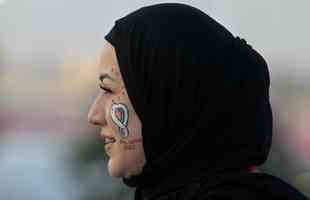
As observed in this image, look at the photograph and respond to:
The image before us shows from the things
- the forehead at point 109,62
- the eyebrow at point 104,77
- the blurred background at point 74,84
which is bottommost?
the blurred background at point 74,84

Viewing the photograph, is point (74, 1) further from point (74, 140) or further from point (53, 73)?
point (74, 140)

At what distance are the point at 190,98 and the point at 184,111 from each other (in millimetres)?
21

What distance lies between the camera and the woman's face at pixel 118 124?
1.00 m

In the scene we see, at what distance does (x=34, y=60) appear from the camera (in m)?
1.57

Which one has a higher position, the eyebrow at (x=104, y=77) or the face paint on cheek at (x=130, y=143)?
the eyebrow at (x=104, y=77)

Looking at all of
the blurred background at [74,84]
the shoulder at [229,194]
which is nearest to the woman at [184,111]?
the shoulder at [229,194]

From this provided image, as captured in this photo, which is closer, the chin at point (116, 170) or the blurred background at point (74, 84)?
the chin at point (116, 170)

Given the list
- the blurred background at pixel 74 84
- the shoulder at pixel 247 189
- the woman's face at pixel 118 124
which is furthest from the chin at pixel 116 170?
the blurred background at pixel 74 84

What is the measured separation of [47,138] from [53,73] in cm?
15

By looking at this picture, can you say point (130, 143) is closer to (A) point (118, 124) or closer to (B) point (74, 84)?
(A) point (118, 124)

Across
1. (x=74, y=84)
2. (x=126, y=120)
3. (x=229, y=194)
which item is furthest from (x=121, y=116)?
(x=74, y=84)

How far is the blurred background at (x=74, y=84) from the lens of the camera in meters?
1.56

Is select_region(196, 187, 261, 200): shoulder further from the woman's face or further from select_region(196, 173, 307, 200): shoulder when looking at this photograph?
the woman's face

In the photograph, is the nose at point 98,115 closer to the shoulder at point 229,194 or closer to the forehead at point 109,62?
the forehead at point 109,62
